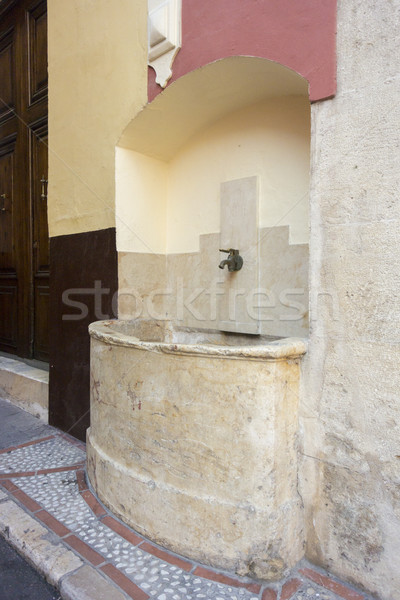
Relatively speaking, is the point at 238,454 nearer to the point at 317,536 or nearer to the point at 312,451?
the point at 312,451

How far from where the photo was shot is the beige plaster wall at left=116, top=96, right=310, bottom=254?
2.73 metres

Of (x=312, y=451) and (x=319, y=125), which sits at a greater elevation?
(x=319, y=125)

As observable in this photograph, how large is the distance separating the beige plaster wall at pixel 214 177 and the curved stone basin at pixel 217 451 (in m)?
1.11

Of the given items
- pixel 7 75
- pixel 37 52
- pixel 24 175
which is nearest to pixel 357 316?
pixel 24 175

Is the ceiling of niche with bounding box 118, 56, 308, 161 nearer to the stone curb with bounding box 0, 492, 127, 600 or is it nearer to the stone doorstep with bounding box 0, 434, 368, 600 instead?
the stone doorstep with bounding box 0, 434, 368, 600

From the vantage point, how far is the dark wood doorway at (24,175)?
15.2 feet

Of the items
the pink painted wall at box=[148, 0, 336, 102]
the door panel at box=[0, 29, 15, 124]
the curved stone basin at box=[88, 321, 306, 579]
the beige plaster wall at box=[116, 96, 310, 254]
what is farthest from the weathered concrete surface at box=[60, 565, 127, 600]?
the door panel at box=[0, 29, 15, 124]

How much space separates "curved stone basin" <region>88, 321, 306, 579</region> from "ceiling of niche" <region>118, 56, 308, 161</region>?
5.13 ft

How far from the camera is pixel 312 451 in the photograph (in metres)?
2.05

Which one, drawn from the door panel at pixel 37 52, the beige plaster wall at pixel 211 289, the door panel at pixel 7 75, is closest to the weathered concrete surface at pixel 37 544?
the beige plaster wall at pixel 211 289

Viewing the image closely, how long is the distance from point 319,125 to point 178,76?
117cm

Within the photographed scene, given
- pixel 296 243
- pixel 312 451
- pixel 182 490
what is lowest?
pixel 182 490

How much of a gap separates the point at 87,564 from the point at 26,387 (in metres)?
2.76

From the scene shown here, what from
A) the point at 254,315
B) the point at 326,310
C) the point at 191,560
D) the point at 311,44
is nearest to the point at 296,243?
the point at 254,315
